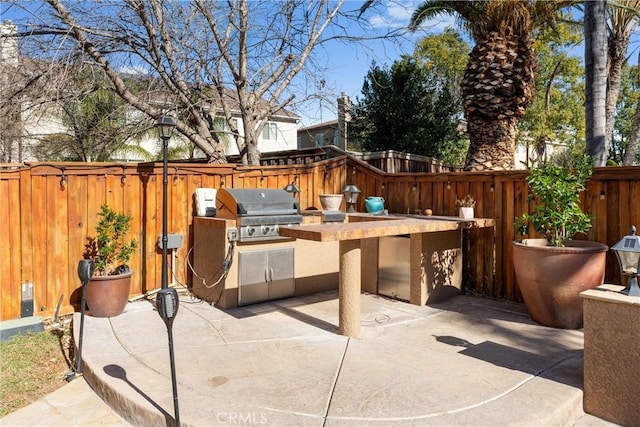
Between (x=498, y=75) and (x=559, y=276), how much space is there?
4705mm

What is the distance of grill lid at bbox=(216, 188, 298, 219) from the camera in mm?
4637

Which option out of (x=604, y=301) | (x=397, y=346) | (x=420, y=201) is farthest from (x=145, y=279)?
(x=604, y=301)

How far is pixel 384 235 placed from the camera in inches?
149

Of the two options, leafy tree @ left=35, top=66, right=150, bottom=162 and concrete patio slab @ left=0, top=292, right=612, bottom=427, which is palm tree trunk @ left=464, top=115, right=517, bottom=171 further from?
leafy tree @ left=35, top=66, right=150, bottom=162

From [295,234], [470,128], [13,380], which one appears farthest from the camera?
[470,128]

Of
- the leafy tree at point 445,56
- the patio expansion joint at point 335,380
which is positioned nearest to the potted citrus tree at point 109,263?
the patio expansion joint at point 335,380

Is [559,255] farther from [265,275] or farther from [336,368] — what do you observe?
[265,275]

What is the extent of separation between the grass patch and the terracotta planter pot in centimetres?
34

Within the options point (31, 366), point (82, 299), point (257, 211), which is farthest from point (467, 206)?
point (31, 366)

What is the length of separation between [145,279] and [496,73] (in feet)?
21.1

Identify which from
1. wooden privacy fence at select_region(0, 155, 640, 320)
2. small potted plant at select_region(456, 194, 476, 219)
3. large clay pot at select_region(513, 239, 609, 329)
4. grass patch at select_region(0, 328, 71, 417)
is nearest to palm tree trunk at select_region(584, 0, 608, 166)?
wooden privacy fence at select_region(0, 155, 640, 320)

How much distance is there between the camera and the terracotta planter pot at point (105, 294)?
4.25m

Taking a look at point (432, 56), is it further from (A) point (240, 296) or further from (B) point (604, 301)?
(B) point (604, 301)

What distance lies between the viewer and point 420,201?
6098mm
